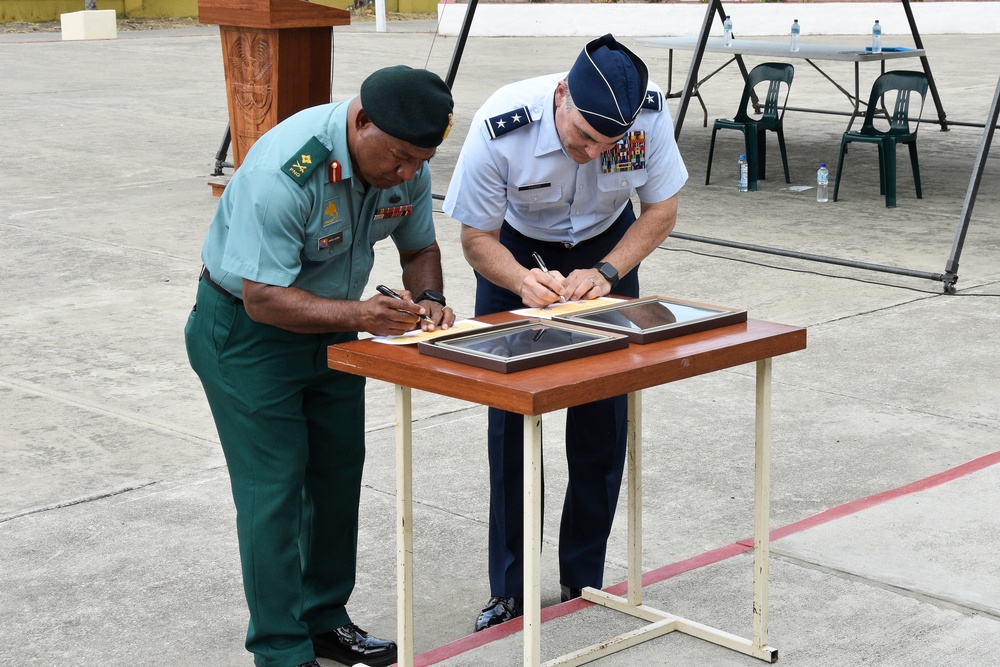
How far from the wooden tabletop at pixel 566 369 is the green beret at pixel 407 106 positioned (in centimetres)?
51

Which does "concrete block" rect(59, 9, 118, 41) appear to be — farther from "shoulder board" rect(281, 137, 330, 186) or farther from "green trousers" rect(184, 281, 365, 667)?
"shoulder board" rect(281, 137, 330, 186)

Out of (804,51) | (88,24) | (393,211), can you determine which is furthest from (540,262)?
(88,24)

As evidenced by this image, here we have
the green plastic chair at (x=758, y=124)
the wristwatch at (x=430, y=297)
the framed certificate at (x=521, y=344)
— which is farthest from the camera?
the green plastic chair at (x=758, y=124)

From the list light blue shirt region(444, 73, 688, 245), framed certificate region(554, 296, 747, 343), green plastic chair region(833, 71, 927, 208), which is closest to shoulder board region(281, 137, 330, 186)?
light blue shirt region(444, 73, 688, 245)

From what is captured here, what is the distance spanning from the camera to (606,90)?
10.9 ft

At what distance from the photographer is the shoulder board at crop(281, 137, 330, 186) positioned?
3035mm

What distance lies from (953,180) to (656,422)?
293 inches

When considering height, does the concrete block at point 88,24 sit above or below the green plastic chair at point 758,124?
above

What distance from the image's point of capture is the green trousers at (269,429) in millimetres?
3215

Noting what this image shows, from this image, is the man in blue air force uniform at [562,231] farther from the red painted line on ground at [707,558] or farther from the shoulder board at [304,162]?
the shoulder board at [304,162]

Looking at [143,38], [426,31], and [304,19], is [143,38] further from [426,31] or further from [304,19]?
[304,19]

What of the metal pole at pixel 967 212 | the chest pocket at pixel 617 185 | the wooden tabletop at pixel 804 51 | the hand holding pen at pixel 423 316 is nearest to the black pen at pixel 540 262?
the chest pocket at pixel 617 185

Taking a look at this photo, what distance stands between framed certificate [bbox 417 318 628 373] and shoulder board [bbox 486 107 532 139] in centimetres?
58

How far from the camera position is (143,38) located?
92.4 ft
